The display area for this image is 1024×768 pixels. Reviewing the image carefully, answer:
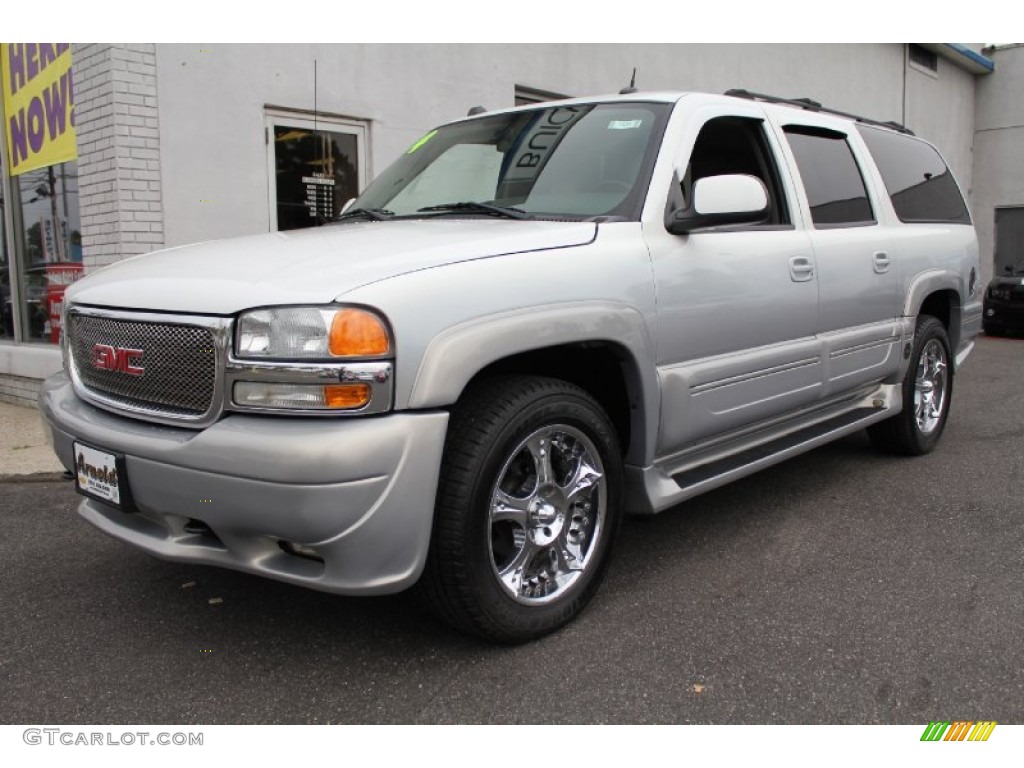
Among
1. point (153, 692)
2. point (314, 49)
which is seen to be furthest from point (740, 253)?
point (314, 49)

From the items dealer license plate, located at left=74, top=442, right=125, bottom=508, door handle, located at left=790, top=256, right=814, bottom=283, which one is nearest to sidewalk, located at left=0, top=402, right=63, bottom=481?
dealer license plate, located at left=74, top=442, right=125, bottom=508

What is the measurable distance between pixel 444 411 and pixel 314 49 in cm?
548

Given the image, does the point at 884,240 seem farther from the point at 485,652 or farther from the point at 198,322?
the point at 198,322

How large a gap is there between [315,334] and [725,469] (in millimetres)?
1900

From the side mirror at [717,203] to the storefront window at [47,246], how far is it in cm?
540

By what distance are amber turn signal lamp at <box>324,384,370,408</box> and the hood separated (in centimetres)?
24

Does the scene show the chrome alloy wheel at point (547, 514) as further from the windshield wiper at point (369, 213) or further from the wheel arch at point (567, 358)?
the windshield wiper at point (369, 213)

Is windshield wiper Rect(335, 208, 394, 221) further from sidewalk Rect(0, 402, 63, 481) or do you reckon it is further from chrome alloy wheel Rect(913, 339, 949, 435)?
chrome alloy wheel Rect(913, 339, 949, 435)

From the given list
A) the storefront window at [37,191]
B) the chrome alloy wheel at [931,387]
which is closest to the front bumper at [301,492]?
the chrome alloy wheel at [931,387]

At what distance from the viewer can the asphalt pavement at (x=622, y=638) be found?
2463 mm

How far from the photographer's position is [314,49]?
696 centimetres

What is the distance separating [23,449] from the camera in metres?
5.69

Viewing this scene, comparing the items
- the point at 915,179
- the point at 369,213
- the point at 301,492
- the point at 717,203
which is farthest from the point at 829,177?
the point at 301,492
